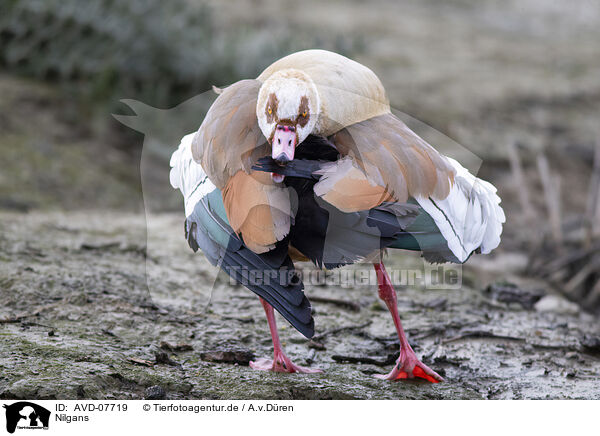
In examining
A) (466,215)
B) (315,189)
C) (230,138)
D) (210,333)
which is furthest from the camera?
(210,333)

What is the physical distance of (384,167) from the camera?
266 cm

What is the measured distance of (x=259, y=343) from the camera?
346 centimetres

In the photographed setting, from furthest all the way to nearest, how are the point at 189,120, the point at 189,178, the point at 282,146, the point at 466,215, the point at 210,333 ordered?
the point at 189,120 < the point at 210,333 < the point at 189,178 < the point at 466,215 < the point at 282,146

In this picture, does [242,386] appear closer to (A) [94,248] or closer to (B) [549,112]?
(A) [94,248]

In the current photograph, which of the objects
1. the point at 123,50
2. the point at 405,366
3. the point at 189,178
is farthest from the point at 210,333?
the point at 123,50

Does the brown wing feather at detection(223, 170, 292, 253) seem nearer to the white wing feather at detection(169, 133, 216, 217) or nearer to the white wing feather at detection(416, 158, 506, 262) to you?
the white wing feather at detection(169, 133, 216, 217)

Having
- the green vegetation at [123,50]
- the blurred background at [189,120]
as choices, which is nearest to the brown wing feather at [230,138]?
the blurred background at [189,120]

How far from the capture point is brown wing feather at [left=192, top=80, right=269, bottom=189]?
2717mm

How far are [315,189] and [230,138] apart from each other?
1.68 ft

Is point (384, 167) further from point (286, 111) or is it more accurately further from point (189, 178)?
point (189, 178)
